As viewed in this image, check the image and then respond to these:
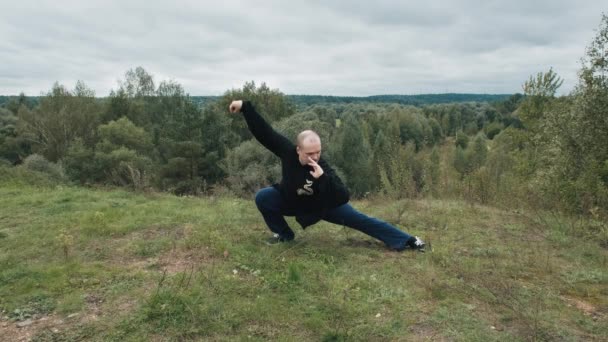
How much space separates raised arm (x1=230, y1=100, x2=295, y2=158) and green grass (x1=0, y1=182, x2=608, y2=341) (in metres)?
1.23

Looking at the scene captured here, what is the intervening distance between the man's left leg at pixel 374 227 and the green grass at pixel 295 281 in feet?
0.66

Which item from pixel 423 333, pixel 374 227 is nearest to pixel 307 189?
pixel 374 227

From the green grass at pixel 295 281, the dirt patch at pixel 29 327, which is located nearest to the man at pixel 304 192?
the green grass at pixel 295 281

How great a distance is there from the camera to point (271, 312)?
3.43 meters

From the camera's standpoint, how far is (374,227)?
518 cm

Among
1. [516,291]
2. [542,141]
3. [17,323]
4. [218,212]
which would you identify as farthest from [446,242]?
[542,141]

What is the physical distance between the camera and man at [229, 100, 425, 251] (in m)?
4.70

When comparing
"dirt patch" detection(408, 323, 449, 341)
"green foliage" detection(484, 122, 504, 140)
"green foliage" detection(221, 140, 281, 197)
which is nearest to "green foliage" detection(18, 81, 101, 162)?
"green foliage" detection(221, 140, 281, 197)

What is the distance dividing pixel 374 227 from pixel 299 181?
Result: 119 cm

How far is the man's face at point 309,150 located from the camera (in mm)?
4617

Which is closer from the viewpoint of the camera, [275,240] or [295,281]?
[295,281]

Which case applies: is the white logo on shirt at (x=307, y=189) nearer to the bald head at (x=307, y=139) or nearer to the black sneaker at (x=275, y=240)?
the bald head at (x=307, y=139)

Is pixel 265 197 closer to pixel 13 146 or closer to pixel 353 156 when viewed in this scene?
pixel 353 156

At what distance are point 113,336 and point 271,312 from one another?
122 centimetres
